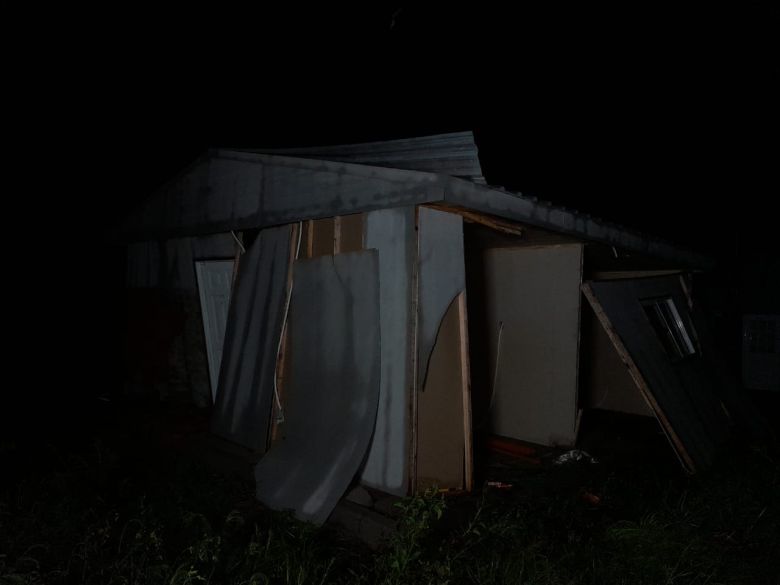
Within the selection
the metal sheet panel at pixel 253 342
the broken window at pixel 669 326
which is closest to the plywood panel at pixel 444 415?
the metal sheet panel at pixel 253 342

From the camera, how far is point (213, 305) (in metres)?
6.43

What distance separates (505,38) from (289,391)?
12978 mm

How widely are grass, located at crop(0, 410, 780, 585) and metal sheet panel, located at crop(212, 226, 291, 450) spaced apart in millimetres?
638

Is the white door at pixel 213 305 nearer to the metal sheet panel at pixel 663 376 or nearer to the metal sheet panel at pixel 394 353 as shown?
the metal sheet panel at pixel 394 353

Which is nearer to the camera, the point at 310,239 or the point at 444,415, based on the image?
the point at 444,415

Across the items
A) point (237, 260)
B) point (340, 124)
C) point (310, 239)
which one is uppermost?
point (340, 124)

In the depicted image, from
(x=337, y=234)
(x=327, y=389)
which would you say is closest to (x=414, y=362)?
(x=327, y=389)

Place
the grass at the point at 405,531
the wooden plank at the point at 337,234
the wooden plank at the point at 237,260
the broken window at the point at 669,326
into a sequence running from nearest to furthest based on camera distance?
1. the grass at the point at 405,531
2. the wooden plank at the point at 337,234
3. the wooden plank at the point at 237,260
4. the broken window at the point at 669,326

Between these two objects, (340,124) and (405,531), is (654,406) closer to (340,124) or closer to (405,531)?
(405,531)

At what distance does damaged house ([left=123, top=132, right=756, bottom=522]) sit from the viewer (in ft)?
13.1

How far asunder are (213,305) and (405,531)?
435 centimetres

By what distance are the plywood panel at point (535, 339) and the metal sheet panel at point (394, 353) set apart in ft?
8.54

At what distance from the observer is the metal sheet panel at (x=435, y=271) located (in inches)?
154

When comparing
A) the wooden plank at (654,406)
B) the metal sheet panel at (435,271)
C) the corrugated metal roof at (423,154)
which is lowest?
the wooden plank at (654,406)
